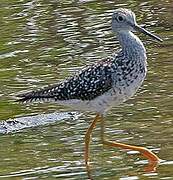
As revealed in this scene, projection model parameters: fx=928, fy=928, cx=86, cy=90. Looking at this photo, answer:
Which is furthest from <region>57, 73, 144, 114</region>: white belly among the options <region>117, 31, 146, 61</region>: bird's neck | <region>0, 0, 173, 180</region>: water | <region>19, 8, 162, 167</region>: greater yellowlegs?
<region>0, 0, 173, 180</region>: water

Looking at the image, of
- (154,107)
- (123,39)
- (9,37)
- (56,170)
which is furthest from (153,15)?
(56,170)

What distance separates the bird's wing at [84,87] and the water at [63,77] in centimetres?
71

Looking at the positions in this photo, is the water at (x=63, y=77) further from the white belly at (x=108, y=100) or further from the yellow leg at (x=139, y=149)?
the white belly at (x=108, y=100)

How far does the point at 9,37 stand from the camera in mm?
18359

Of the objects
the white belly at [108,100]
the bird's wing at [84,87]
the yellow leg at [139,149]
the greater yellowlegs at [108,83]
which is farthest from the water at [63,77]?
the bird's wing at [84,87]

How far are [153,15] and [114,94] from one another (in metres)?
8.11

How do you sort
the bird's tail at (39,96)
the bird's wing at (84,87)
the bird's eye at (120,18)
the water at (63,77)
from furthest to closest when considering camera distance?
the bird's eye at (120,18)
the bird's tail at (39,96)
the bird's wing at (84,87)
the water at (63,77)

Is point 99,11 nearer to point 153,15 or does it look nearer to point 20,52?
point 153,15

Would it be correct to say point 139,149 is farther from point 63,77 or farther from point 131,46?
point 63,77

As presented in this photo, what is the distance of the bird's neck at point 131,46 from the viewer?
11320 millimetres

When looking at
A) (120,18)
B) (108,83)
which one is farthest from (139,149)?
(120,18)

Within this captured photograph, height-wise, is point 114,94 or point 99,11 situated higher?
point 114,94

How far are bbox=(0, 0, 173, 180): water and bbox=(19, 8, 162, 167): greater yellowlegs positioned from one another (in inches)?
16.4

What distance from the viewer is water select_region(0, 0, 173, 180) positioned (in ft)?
36.0
